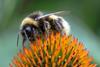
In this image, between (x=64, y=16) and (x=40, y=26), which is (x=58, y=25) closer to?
(x=40, y=26)

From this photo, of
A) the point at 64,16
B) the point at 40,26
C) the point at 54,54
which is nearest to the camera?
the point at 54,54

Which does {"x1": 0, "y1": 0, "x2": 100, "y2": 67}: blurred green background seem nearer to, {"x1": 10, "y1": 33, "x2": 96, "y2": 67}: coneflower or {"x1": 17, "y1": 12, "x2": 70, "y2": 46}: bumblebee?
{"x1": 17, "y1": 12, "x2": 70, "y2": 46}: bumblebee

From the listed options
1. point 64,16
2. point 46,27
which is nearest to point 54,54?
point 46,27

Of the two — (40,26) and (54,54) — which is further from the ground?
(40,26)

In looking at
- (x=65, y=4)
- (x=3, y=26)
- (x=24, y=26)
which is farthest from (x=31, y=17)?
(x=65, y=4)

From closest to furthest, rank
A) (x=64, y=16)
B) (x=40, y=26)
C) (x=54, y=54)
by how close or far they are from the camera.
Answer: (x=54, y=54)
(x=40, y=26)
(x=64, y=16)

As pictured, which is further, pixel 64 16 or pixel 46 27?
pixel 64 16

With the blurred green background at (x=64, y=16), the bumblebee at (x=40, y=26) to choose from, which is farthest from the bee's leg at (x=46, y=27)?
the blurred green background at (x=64, y=16)

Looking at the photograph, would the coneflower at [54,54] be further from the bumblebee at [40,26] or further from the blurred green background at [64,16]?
the blurred green background at [64,16]
